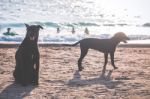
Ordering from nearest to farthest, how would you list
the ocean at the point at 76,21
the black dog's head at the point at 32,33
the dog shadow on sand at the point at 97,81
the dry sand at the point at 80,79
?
the dry sand at the point at 80,79
the black dog's head at the point at 32,33
the dog shadow on sand at the point at 97,81
the ocean at the point at 76,21

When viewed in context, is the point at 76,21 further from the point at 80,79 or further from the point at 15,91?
the point at 15,91

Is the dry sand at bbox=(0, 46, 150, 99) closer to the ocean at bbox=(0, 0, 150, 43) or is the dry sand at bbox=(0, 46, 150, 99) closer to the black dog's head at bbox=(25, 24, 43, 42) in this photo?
the black dog's head at bbox=(25, 24, 43, 42)

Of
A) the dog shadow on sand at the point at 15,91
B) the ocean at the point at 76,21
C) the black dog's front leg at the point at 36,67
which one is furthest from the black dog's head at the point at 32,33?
the ocean at the point at 76,21

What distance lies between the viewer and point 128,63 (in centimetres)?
1384

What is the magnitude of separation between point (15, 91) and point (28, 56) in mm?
914

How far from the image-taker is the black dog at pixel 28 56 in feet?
31.2

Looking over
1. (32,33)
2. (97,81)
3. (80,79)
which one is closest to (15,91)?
(32,33)

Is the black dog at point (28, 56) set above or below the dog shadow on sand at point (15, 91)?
above

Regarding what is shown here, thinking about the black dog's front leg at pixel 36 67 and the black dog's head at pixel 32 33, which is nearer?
the black dog's head at pixel 32 33

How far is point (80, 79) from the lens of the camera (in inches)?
430

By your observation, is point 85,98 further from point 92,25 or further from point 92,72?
point 92,25

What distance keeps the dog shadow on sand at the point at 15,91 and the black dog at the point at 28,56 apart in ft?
0.69

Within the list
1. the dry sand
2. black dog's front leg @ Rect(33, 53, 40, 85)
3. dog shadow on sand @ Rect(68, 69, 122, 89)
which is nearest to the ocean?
the dry sand

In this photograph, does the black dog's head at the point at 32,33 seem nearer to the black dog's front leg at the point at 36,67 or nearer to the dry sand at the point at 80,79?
the black dog's front leg at the point at 36,67
